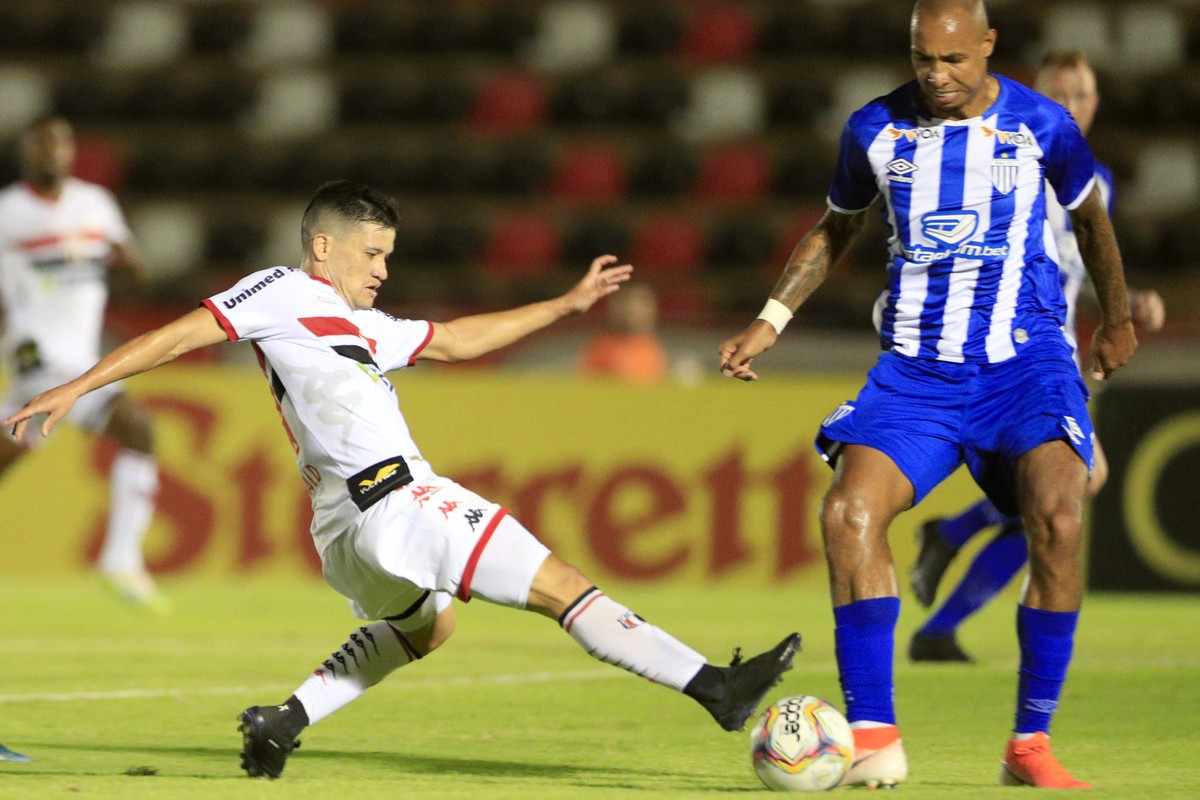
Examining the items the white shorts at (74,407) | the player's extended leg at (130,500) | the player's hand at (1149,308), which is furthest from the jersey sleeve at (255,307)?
the player's extended leg at (130,500)

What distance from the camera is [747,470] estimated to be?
36.2 ft

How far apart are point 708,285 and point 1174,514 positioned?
5.47 metres

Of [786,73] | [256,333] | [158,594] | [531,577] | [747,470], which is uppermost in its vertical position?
[786,73]

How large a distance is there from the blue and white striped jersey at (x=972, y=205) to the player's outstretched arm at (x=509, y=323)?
782mm

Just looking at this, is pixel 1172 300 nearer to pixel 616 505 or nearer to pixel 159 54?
pixel 616 505

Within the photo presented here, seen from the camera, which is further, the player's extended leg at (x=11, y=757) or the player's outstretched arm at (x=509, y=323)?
the player's outstretched arm at (x=509, y=323)

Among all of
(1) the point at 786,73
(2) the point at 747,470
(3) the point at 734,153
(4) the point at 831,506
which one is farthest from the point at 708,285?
(4) the point at 831,506

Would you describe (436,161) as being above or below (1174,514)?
above

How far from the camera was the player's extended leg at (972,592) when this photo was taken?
7043mm

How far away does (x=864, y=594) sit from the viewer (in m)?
4.49

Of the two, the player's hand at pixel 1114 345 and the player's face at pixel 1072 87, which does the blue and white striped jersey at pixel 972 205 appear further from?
the player's face at pixel 1072 87

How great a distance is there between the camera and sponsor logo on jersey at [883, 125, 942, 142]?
4750mm

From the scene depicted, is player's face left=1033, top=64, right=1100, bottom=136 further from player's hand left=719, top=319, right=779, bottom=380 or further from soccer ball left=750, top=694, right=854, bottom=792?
soccer ball left=750, top=694, right=854, bottom=792

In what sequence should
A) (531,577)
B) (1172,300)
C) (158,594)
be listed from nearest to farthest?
(531,577) → (158,594) → (1172,300)
